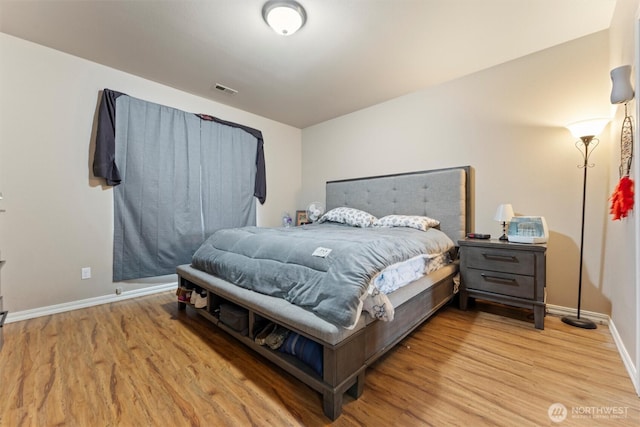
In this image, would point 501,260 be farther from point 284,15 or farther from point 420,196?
point 284,15

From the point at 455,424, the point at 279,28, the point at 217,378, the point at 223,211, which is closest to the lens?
the point at 455,424

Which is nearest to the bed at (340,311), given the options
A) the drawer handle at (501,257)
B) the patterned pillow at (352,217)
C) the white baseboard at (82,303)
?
the drawer handle at (501,257)

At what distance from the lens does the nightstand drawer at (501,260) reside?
2076mm

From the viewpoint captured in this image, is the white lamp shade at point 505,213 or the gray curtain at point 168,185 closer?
the white lamp shade at point 505,213

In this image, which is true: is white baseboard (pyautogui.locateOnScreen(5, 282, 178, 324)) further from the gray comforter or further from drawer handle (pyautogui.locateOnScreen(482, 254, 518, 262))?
drawer handle (pyautogui.locateOnScreen(482, 254, 518, 262))

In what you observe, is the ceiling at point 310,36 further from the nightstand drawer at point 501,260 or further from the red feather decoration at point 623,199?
the nightstand drawer at point 501,260

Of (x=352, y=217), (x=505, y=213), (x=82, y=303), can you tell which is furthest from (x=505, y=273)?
(x=82, y=303)

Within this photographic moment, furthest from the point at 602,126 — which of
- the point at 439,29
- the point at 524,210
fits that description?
the point at 439,29

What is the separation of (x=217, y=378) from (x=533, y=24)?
3436mm

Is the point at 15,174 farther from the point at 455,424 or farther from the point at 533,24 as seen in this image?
the point at 533,24

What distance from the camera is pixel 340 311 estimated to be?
1.22 m

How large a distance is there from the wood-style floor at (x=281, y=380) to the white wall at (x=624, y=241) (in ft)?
0.66

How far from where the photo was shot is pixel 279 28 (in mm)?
1951

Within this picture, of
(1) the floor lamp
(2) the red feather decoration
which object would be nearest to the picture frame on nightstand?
(1) the floor lamp
